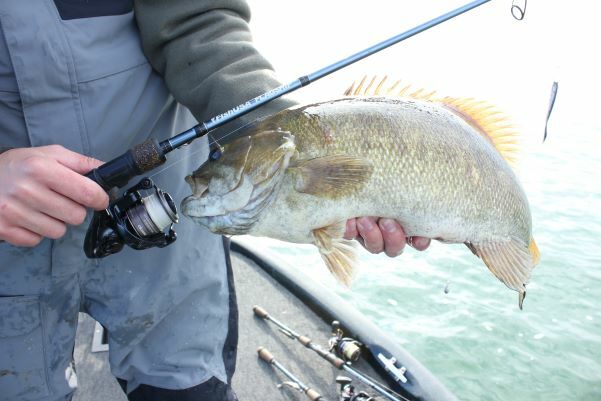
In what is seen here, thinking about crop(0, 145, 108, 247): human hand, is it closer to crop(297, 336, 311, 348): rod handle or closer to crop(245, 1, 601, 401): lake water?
crop(245, 1, 601, 401): lake water

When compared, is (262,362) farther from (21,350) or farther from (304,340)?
(21,350)

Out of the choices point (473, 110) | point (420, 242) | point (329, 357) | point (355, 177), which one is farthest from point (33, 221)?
point (329, 357)

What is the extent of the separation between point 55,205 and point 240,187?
617 millimetres

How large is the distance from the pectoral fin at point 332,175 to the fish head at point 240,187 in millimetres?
73

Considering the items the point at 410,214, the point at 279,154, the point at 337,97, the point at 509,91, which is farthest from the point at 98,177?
the point at 509,91

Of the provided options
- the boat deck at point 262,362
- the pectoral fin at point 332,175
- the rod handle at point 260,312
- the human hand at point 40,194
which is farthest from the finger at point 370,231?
the rod handle at point 260,312

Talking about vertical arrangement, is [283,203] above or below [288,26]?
above

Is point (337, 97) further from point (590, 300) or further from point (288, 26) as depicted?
point (288, 26)

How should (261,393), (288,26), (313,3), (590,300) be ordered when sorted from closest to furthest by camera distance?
(261,393)
(590,300)
(288,26)
(313,3)

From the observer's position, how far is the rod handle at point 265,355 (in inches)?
121

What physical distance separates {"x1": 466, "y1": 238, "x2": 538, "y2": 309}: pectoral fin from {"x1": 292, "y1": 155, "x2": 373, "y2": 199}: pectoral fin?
0.61 metres

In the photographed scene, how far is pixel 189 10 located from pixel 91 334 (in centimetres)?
246

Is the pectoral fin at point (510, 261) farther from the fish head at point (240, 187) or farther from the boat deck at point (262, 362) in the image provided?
the boat deck at point (262, 362)

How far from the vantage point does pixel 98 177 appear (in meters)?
1.47
